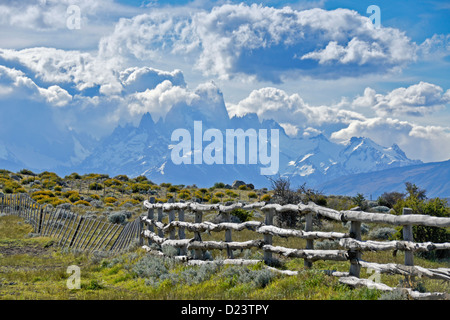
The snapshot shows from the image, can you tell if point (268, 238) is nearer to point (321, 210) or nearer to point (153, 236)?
point (321, 210)

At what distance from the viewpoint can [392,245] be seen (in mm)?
8664

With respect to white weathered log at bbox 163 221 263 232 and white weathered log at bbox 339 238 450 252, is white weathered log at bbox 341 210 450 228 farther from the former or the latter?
white weathered log at bbox 163 221 263 232

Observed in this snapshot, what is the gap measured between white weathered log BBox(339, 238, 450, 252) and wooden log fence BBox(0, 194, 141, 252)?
1185 cm

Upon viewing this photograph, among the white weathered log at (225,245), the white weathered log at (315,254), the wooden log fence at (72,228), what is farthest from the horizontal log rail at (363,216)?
the wooden log fence at (72,228)

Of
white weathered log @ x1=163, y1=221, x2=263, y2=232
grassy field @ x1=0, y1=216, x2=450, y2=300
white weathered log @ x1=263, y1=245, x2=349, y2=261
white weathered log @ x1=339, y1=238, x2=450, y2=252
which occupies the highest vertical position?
white weathered log @ x1=163, y1=221, x2=263, y2=232

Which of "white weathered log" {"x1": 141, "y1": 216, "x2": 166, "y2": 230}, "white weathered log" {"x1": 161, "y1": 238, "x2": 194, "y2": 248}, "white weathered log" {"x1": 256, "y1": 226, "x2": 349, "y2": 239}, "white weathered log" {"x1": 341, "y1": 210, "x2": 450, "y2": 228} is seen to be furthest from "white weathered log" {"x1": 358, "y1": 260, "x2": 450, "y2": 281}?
"white weathered log" {"x1": 141, "y1": 216, "x2": 166, "y2": 230}

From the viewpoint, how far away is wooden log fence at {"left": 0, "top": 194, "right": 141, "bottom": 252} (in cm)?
1977

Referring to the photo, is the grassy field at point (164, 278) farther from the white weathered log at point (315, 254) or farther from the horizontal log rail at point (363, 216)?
the horizontal log rail at point (363, 216)

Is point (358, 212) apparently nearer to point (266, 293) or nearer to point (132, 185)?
point (266, 293)

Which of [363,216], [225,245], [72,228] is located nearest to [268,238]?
[225,245]

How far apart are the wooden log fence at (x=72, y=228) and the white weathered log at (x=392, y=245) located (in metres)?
11.8

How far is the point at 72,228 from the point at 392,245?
17515 mm
